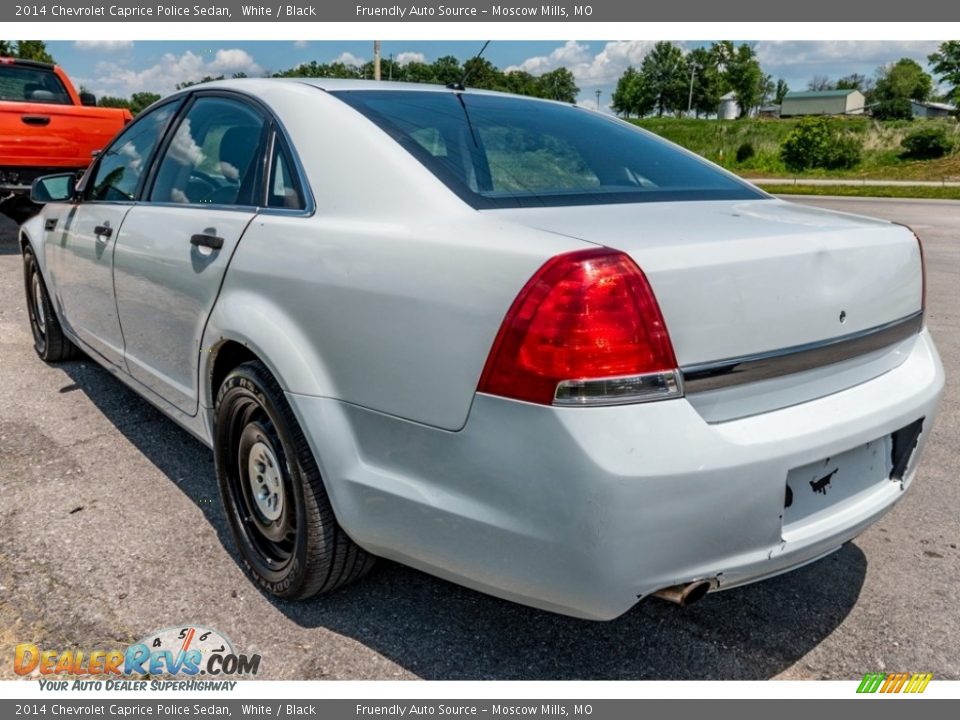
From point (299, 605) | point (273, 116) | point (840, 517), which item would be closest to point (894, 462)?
point (840, 517)

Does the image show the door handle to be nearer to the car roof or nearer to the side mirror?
the car roof

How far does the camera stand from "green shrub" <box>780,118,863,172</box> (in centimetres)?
4119

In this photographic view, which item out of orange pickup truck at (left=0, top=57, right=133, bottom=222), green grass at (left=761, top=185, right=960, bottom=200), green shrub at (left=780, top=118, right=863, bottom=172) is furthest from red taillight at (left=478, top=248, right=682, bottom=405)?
green shrub at (left=780, top=118, right=863, bottom=172)

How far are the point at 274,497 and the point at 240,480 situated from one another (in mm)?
221

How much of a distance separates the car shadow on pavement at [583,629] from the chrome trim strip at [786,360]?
891 mm

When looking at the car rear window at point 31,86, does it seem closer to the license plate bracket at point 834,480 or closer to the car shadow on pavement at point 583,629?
the car shadow on pavement at point 583,629


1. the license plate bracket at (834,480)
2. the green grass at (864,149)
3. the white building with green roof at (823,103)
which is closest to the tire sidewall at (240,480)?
the license plate bracket at (834,480)

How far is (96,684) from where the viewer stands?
86.0 inches

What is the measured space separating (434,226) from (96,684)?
1.56m

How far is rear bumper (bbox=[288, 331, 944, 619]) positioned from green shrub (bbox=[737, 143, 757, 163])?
47.6 m

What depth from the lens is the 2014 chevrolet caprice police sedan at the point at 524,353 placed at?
5.57ft

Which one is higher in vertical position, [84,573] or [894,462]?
[894,462]

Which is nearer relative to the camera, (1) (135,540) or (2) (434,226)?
(2) (434,226)
